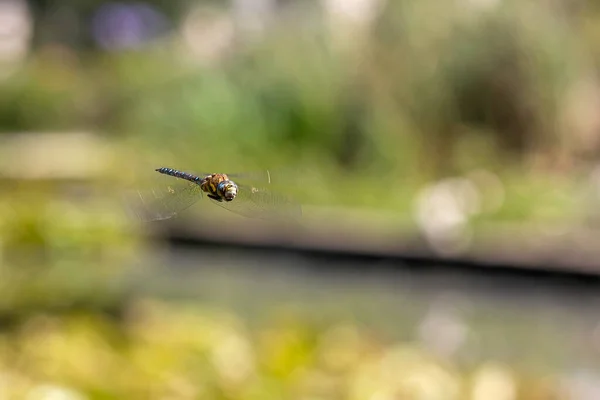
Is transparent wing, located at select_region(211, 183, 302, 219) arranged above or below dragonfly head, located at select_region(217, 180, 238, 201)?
below

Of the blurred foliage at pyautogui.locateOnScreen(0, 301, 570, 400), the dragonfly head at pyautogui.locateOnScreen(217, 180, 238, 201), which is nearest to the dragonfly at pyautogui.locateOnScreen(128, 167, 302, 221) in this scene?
the dragonfly head at pyautogui.locateOnScreen(217, 180, 238, 201)

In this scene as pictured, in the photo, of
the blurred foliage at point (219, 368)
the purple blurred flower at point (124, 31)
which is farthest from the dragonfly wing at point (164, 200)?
the purple blurred flower at point (124, 31)

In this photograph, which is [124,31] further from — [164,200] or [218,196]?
[164,200]

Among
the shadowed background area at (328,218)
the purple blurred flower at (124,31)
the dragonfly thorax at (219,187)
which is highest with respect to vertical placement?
the purple blurred flower at (124,31)

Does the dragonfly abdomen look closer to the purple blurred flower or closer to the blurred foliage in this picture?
the blurred foliage

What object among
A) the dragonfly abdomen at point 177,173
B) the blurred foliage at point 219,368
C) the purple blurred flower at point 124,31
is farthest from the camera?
the purple blurred flower at point 124,31

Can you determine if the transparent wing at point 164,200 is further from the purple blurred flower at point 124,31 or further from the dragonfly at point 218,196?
the purple blurred flower at point 124,31
